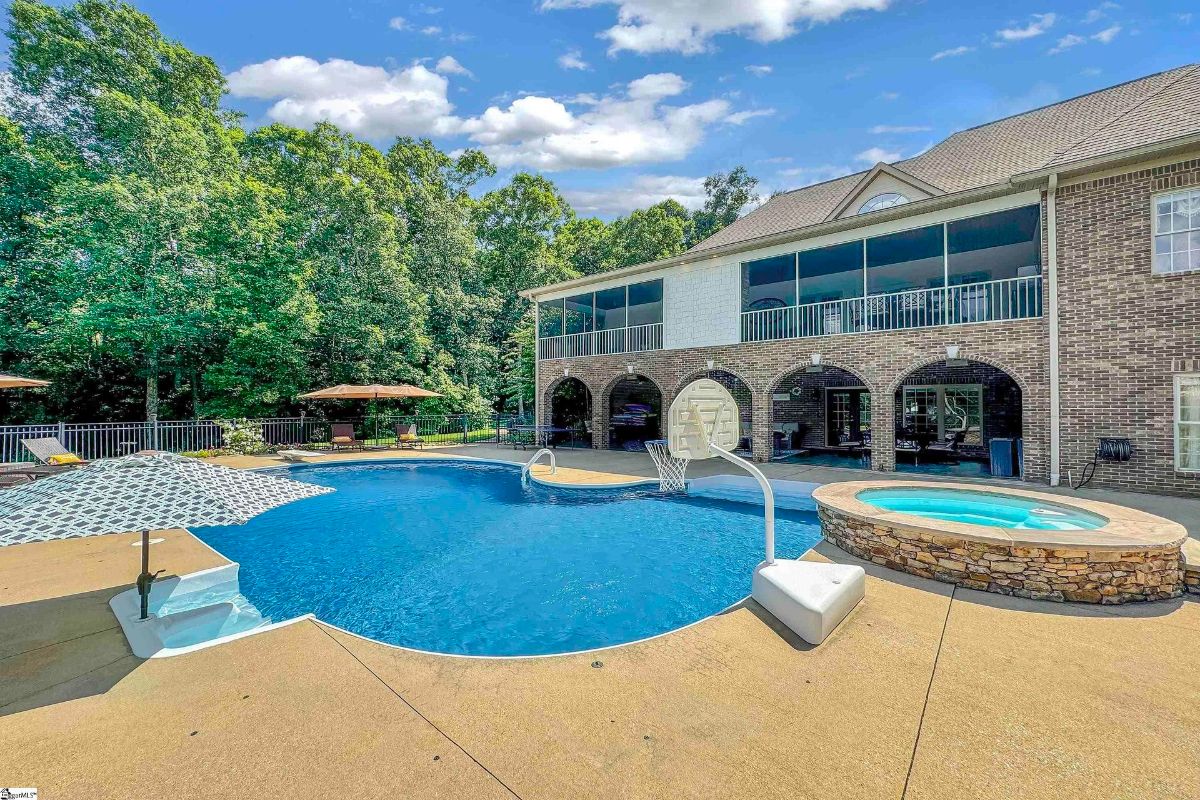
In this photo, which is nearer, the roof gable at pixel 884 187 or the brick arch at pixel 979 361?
the brick arch at pixel 979 361

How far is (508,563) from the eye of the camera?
6.45 m

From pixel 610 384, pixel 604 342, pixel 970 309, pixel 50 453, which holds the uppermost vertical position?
pixel 970 309

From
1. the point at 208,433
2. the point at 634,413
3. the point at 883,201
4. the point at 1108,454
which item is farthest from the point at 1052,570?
the point at 208,433

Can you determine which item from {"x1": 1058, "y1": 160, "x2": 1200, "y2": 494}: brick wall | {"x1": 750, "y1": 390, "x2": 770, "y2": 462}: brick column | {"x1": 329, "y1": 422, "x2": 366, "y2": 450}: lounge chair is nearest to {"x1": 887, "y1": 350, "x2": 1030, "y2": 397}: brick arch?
{"x1": 1058, "y1": 160, "x2": 1200, "y2": 494}: brick wall

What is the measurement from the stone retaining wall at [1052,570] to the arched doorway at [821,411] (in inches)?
423

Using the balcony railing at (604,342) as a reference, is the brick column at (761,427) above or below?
below

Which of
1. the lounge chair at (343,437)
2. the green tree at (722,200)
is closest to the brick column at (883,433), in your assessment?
the lounge chair at (343,437)

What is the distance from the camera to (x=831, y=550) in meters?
5.85

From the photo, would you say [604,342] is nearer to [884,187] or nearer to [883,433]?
[883,433]

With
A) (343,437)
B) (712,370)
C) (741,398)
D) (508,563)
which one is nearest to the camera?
(508,563)

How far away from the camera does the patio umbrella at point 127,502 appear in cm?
316

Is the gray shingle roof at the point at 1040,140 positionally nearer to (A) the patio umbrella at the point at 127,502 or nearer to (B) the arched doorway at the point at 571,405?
(B) the arched doorway at the point at 571,405

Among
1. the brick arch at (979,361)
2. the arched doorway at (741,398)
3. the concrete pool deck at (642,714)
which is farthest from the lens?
the arched doorway at (741,398)

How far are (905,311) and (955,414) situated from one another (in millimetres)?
5624
